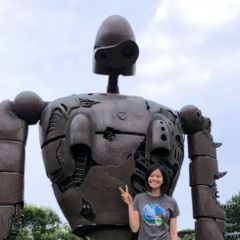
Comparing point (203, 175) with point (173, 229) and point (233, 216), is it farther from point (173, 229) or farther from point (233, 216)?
point (233, 216)

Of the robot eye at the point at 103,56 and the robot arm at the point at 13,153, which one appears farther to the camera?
the robot eye at the point at 103,56

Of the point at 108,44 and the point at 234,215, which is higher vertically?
the point at 108,44

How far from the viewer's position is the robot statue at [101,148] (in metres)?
4.63

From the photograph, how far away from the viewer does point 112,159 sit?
183 inches

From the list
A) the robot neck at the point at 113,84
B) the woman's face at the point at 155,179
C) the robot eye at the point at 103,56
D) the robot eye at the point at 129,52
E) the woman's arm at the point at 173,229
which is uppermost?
the robot eye at the point at 129,52

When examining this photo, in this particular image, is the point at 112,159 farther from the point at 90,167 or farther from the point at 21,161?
the point at 21,161

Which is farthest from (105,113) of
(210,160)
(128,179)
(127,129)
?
(210,160)

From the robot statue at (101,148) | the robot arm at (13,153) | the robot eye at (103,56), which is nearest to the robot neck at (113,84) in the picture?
the robot statue at (101,148)

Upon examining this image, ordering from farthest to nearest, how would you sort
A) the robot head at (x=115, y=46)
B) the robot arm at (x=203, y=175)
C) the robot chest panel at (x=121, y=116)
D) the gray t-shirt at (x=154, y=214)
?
the robot arm at (x=203, y=175) → the robot head at (x=115, y=46) → the robot chest panel at (x=121, y=116) → the gray t-shirt at (x=154, y=214)

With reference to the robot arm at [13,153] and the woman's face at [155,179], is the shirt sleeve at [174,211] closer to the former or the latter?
the woman's face at [155,179]

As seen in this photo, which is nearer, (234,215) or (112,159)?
(112,159)

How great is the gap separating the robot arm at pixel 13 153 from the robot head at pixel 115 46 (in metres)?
0.77

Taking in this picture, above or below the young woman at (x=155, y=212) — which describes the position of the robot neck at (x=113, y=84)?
above

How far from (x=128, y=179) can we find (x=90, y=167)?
1.16 ft
